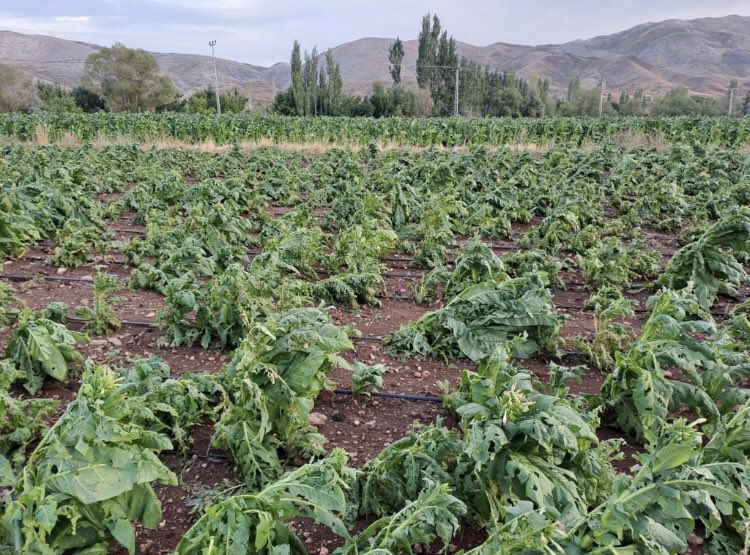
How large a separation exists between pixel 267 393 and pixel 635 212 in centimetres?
765

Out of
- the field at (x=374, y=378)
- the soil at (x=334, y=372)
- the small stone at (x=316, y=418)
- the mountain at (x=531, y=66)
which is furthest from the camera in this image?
the mountain at (x=531, y=66)

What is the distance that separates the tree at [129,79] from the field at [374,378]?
168 feet

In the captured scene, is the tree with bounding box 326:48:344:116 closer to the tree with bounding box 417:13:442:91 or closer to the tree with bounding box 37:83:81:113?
the tree with bounding box 417:13:442:91

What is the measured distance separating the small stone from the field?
16mm

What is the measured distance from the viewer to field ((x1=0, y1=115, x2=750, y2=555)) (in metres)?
2.35

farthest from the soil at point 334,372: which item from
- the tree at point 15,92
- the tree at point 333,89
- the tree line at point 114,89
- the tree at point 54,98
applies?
the tree at point 15,92

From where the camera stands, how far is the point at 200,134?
22062 millimetres

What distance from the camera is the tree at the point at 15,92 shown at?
166 ft

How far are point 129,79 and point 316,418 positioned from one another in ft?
204

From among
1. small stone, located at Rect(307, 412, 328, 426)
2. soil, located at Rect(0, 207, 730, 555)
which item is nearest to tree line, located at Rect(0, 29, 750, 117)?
soil, located at Rect(0, 207, 730, 555)

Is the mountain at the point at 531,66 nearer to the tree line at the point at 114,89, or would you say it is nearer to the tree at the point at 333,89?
the tree line at the point at 114,89

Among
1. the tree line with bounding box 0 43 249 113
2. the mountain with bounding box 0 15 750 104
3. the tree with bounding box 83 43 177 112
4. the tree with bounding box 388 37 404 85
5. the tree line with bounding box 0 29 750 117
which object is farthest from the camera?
the mountain with bounding box 0 15 750 104

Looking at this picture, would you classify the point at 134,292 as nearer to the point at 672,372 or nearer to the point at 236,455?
the point at 236,455

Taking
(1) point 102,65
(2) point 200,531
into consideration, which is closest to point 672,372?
(2) point 200,531
